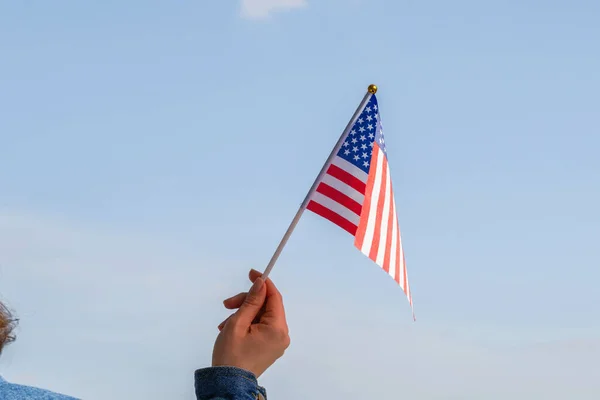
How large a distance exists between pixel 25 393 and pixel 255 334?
200 cm

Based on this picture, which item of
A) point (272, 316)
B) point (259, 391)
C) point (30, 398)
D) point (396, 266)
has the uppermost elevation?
point (396, 266)

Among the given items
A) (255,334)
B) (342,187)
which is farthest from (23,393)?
(342,187)

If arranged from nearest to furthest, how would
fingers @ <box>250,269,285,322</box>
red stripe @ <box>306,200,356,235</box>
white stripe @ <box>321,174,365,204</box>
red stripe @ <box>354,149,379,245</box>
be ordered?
1. fingers @ <box>250,269,285,322</box>
2. red stripe @ <box>306,200,356,235</box>
3. white stripe @ <box>321,174,365,204</box>
4. red stripe @ <box>354,149,379,245</box>

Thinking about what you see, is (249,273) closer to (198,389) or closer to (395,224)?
(198,389)

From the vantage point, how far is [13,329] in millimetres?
3455

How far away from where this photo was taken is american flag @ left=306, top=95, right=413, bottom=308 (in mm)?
8672

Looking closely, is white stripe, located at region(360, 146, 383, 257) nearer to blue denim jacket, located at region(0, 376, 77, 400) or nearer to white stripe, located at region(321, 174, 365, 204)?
white stripe, located at region(321, 174, 365, 204)

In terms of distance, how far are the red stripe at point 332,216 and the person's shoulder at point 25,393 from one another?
5.44 metres

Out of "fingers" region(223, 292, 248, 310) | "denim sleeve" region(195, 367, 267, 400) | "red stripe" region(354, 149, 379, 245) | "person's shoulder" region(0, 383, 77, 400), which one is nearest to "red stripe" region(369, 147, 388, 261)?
"red stripe" region(354, 149, 379, 245)

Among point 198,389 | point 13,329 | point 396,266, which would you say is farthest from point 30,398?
point 396,266

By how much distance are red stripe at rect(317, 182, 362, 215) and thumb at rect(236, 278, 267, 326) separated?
312 centimetres

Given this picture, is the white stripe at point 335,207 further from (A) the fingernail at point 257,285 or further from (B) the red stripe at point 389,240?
(A) the fingernail at point 257,285

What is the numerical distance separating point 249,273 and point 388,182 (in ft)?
12.9

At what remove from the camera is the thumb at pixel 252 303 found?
16.6ft
